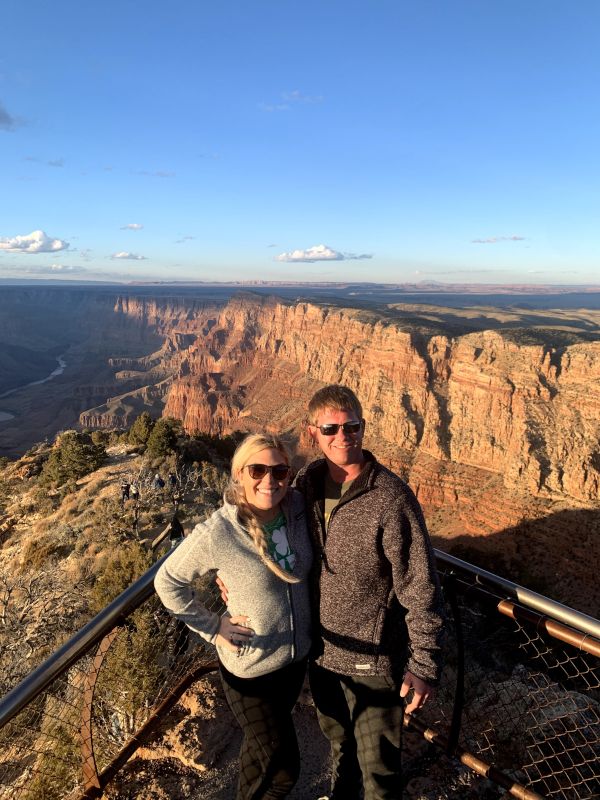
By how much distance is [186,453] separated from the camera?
20.7 meters

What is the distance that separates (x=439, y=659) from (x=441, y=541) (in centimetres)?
3689

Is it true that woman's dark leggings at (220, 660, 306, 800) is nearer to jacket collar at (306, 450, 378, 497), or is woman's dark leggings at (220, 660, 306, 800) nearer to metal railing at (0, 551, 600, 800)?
metal railing at (0, 551, 600, 800)

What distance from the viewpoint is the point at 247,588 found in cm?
255

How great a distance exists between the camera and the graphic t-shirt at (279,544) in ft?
8.52

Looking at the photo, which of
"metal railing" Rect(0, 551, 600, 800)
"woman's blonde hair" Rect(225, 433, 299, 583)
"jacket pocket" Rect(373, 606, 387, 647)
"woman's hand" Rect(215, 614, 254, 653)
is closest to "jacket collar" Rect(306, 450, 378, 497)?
"woman's blonde hair" Rect(225, 433, 299, 583)

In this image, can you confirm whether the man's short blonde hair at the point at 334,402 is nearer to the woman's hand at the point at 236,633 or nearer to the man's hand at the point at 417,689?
the woman's hand at the point at 236,633

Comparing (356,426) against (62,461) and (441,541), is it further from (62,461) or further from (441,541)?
(441,541)

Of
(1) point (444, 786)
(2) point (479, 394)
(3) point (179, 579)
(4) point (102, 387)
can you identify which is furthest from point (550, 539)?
(4) point (102, 387)

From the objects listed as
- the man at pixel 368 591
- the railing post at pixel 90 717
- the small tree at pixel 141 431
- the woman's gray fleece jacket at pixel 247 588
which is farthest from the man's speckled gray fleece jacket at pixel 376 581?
the small tree at pixel 141 431

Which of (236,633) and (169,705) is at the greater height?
(236,633)

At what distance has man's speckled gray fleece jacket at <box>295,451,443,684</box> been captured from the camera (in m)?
2.45

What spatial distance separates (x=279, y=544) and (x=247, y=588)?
296 millimetres

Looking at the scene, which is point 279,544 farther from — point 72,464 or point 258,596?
point 72,464

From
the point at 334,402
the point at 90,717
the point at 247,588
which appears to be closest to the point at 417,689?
the point at 247,588
